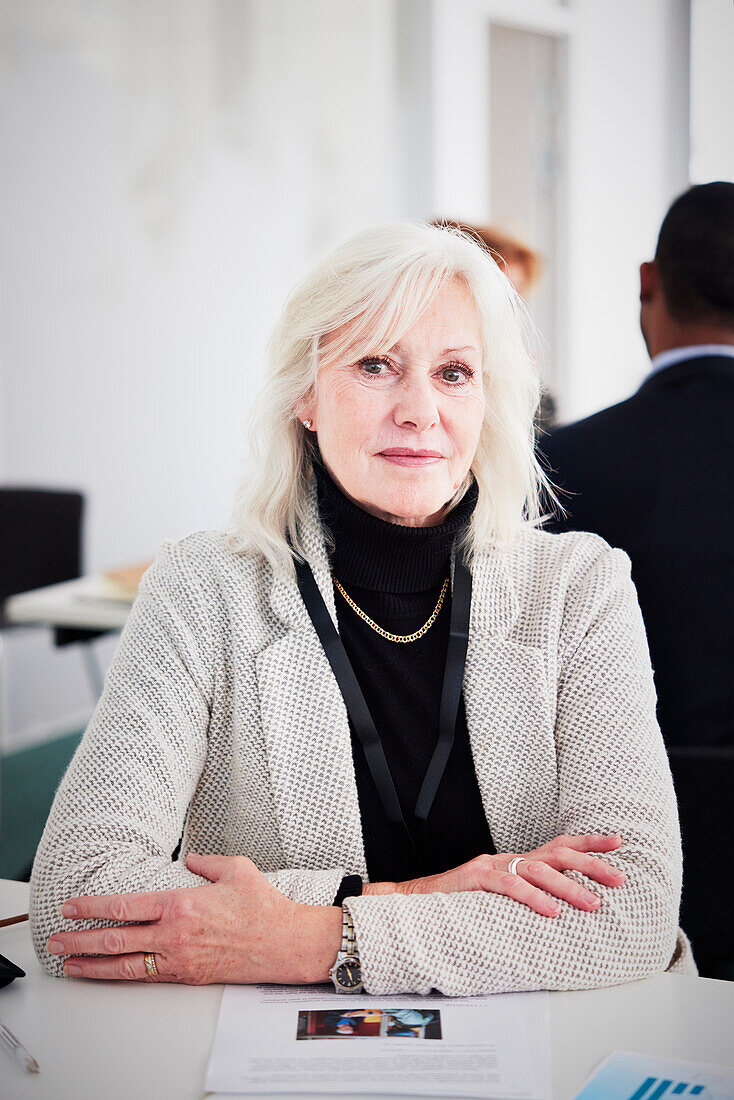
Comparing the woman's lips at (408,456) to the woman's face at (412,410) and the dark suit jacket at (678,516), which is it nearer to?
the woman's face at (412,410)

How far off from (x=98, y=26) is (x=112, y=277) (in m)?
1.03

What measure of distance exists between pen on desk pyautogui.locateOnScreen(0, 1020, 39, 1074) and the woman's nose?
0.90 m

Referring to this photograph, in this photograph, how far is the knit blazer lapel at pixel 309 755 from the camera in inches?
55.7

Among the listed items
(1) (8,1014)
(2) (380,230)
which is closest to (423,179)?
(2) (380,230)

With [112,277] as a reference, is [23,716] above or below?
below

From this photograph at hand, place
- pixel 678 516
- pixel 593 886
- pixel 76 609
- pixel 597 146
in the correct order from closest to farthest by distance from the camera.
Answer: pixel 593 886, pixel 678 516, pixel 76 609, pixel 597 146

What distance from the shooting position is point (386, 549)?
5.07 ft

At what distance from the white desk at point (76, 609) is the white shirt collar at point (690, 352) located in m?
1.67

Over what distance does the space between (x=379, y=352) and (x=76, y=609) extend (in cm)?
192

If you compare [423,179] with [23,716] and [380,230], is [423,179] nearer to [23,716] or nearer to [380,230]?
[23,716]

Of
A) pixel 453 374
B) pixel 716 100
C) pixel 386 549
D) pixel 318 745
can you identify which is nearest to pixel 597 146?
pixel 716 100

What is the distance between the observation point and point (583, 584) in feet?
5.02

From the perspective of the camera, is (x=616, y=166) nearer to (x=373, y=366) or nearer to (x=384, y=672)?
(x=373, y=366)

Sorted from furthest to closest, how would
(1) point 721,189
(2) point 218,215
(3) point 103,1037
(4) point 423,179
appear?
(4) point 423,179 → (2) point 218,215 → (1) point 721,189 → (3) point 103,1037
